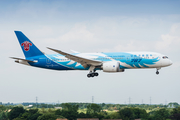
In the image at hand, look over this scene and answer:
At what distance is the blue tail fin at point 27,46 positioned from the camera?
72463mm

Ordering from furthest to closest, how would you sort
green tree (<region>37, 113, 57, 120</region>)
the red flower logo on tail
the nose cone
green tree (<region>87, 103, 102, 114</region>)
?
green tree (<region>87, 103, 102, 114</region>) → green tree (<region>37, 113, 57, 120</region>) → the red flower logo on tail → the nose cone

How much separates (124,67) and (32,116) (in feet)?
159

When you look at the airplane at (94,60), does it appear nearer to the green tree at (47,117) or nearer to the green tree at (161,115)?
the green tree at (47,117)

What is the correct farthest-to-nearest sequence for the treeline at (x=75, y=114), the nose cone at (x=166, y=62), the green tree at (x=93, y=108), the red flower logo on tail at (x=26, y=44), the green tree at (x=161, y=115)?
1. the green tree at (x=93, y=108)
2. the green tree at (x=161, y=115)
3. the treeline at (x=75, y=114)
4. the red flower logo on tail at (x=26, y=44)
5. the nose cone at (x=166, y=62)

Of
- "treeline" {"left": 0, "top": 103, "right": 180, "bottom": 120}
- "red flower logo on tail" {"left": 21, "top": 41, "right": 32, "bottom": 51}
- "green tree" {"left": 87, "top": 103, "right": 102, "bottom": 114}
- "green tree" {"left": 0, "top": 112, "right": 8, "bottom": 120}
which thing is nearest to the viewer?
"red flower logo on tail" {"left": 21, "top": 41, "right": 32, "bottom": 51}

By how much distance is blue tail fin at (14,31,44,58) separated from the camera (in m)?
72.5

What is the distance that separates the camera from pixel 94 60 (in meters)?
65.5

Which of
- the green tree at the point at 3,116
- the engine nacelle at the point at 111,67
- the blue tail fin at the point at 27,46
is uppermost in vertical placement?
the blue tail fin at the point at 27,46

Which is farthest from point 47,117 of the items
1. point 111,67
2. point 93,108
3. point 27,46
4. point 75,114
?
point 111,67

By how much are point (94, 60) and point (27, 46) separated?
17.4 m

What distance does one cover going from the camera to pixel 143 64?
2525 inches

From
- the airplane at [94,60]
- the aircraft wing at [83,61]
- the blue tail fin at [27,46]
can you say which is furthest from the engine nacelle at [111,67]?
the blue tail fin at [27,46]

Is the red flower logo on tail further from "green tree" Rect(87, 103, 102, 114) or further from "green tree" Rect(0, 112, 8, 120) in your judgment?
"green tree" Rect(0, 112, 8, 120)

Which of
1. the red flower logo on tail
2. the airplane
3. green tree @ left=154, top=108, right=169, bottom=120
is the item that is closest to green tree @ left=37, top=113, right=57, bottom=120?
the airplane
